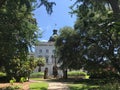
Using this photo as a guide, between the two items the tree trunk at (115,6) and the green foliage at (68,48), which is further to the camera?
the green foliage at (68,48)

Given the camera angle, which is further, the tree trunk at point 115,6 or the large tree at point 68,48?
the large tree at point 68,48

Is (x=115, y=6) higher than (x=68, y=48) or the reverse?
higher

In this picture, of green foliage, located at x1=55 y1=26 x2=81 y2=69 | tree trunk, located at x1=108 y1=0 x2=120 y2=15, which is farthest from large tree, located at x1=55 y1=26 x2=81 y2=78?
tree trunk, located at x1=108 y1=0 x2=120 y2=15

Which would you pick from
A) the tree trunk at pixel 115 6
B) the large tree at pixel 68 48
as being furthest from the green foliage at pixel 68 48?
the tree trunk at pixel 115 6

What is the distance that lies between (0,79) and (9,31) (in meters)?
12.5

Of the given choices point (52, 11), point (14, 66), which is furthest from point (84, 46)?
point (52, 11)

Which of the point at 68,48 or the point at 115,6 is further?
the point at 68,48

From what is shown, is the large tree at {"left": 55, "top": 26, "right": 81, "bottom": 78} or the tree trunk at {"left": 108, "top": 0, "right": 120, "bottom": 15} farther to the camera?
Answer: the large tree at {"left": 55, "top": 26, "right": 81, "bottom": 78}

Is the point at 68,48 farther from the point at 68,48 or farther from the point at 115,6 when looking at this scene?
the point at 115,6

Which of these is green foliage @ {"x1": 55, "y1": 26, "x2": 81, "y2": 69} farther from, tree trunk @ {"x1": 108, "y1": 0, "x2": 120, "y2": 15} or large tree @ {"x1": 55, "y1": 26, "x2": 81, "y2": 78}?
tree trunk @ {"x1": 108, "y1": 0, "x2": 120, "y2": 15}

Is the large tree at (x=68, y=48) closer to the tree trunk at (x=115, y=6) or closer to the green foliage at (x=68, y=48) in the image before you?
the green foliage at (x=68, y=48)

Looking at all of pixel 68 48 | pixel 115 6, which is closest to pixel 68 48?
pixel 68 48

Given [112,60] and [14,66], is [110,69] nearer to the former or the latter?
[112,60]

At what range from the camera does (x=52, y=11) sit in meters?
21.6
